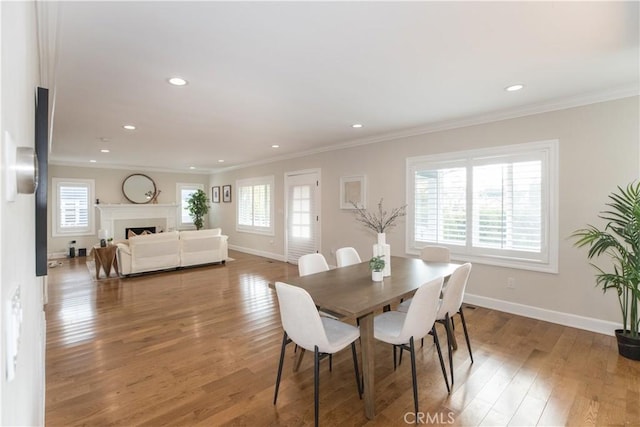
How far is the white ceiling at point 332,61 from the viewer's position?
185cm

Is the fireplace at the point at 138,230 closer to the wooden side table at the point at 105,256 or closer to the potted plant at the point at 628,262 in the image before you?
the wooden side table at the point at 105,256

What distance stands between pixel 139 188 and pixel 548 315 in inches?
378

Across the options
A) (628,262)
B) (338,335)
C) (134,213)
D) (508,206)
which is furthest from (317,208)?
(134,213)

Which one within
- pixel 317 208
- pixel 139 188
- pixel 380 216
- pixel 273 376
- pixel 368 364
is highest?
pixel 139 188

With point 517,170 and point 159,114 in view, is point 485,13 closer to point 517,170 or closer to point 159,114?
point 517,170

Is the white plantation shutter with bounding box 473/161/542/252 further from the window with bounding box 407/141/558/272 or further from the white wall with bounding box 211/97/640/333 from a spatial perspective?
the white wall with bounding box 211/97/640/333

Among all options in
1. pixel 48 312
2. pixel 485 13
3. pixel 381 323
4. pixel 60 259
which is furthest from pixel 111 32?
pixel 60 259

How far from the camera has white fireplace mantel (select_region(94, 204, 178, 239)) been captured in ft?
26.6

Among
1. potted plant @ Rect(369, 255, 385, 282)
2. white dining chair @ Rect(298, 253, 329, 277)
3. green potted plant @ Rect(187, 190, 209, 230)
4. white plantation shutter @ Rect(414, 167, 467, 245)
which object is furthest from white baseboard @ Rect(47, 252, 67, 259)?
potted plant @ Rect(369, 255, 385, 282)

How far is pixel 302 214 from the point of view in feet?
21.9

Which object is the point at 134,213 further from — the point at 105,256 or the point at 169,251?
the point at 169,251

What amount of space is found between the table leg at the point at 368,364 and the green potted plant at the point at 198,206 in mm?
8156

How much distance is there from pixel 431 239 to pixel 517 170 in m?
1.43

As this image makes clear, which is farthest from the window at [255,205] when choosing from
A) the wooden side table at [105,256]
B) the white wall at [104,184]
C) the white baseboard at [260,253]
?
the wooden side table at [105,256]
